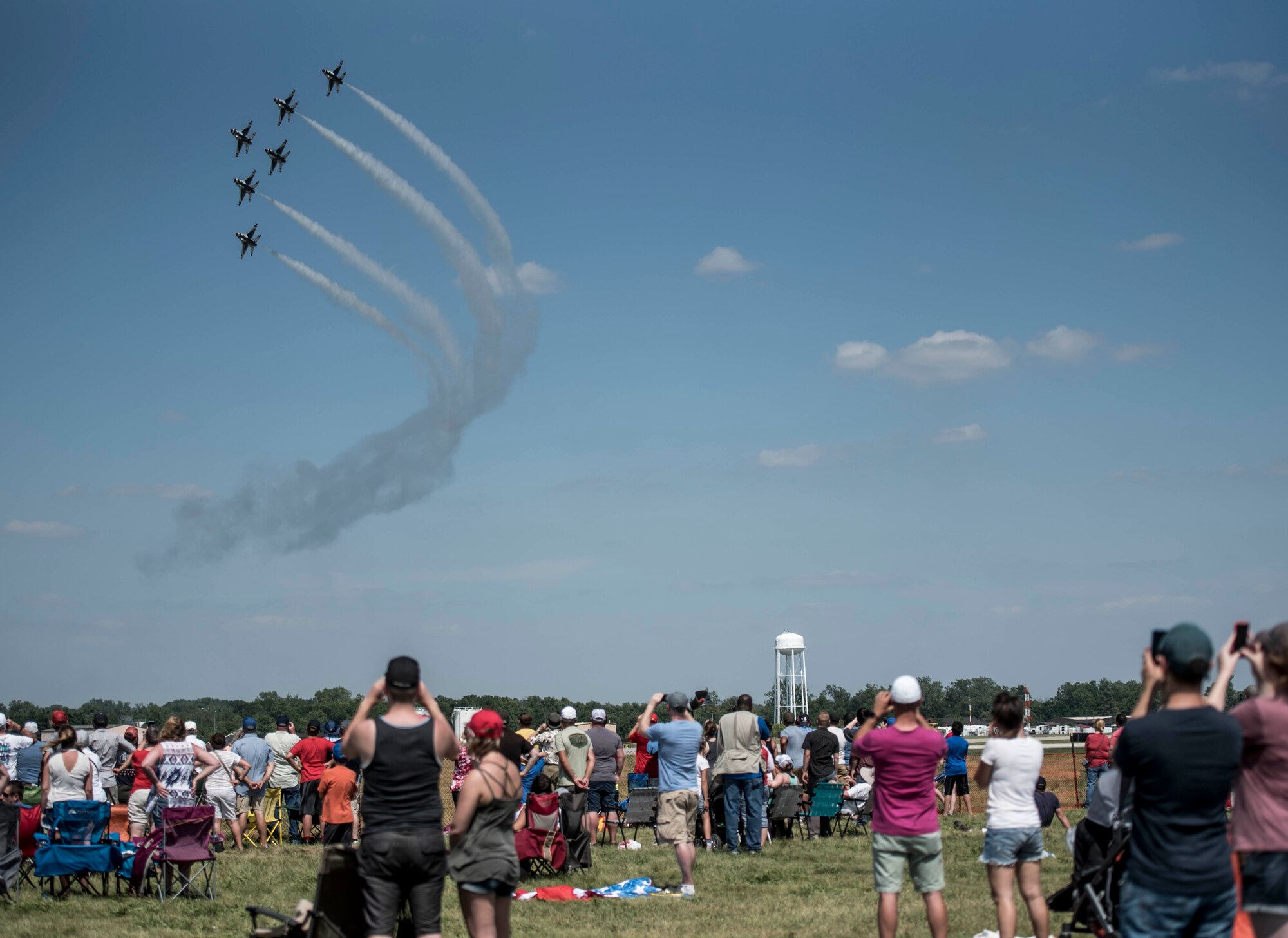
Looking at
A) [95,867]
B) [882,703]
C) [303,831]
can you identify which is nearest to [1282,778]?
[882,703]

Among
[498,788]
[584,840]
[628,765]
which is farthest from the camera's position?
[628,765]

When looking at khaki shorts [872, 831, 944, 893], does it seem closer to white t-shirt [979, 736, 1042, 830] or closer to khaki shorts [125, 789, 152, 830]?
white t-shirt [979, 736, 1042, 830]

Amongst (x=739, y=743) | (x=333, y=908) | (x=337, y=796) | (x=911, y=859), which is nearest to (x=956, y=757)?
(x=739, y=743)

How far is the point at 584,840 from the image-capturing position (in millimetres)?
13859

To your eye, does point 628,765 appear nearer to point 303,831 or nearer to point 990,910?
point 303,831

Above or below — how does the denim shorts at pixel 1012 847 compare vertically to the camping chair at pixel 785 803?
above

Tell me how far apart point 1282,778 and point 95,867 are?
11.3 m

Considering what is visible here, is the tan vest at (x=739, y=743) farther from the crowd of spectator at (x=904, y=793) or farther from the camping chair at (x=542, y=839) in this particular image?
the camping chair at (x=542, y=839)

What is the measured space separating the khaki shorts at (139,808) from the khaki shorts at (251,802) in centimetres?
210

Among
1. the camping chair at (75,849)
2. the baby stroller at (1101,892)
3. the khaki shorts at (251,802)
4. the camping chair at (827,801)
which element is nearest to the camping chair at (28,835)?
the camping chair at (75,849)

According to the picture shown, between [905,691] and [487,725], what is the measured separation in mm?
2543

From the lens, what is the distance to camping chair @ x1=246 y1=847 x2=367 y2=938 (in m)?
6.07

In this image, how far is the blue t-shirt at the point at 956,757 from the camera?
731 inches

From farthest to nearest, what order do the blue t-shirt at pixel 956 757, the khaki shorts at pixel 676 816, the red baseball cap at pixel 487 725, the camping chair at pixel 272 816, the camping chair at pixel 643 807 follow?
the blue t-shirt at pixel 956 757 < the camping chair at pixel 272 816 < the camping chair at pixel 643 807 < the khaki shorts at pixel 676 816 < the red baseball cap at pixel 487 725
